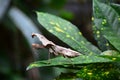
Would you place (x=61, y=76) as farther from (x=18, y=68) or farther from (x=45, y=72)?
(x=18, y=68)

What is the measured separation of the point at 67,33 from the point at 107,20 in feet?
0.37

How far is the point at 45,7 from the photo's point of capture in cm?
315

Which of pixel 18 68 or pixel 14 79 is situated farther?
pixel 18 68

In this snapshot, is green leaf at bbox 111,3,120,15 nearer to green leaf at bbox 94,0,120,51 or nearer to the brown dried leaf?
green leaf at bbox 94,0,120,51

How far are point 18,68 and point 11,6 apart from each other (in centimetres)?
48

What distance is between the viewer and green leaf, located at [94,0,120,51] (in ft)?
2.88

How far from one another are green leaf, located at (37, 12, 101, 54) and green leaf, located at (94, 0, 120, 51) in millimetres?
70

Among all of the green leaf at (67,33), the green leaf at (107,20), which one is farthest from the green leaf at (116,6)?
the green leaf at (67,33)

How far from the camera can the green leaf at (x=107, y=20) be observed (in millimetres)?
878

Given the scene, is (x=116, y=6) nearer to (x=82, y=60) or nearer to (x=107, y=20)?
(x=107, y=20)

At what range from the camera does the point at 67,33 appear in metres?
0.96

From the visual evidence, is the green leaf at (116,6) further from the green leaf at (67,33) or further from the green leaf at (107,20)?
the green leaf at (67,33)

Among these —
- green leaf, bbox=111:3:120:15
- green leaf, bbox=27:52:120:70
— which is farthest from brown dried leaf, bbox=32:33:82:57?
green leaf, bbox=111:3:120:15

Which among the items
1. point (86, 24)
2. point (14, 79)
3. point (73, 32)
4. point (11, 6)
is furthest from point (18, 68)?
point (73, 32)
